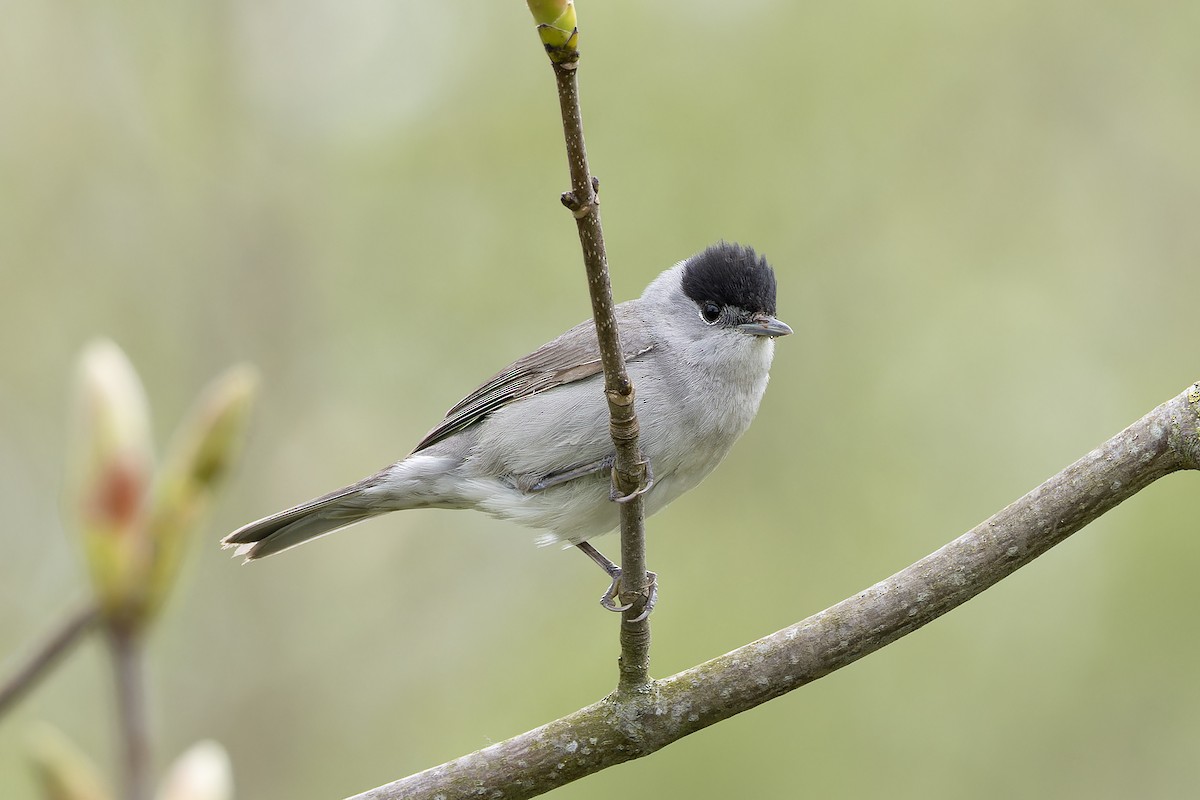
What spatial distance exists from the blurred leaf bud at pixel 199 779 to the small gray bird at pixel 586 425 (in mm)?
3327

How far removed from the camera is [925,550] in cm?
660

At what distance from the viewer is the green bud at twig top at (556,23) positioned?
113 cm

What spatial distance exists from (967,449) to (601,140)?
328 centimetres

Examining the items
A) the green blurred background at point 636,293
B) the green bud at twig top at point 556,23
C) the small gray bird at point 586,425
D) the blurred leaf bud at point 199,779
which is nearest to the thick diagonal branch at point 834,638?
the small gray bird at point 586,425

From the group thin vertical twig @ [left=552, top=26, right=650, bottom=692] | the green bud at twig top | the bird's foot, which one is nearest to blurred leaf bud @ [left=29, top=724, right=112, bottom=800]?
the green bud at twig top

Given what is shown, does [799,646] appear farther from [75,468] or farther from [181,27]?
[181,27]

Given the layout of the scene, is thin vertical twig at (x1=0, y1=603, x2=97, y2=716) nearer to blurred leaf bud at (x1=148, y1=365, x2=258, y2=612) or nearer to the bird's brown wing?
blurred leaf bud at (x1=148, y1=365, x2=258, y2=612)

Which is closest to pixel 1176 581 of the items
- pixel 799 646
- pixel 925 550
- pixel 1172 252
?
pixel 925 550

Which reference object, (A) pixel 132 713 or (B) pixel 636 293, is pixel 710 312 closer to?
(B) pixel 636 293

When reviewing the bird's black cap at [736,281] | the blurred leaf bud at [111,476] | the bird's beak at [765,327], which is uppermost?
the bird's black cap at [736,281]

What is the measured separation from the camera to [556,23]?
3.86 ft

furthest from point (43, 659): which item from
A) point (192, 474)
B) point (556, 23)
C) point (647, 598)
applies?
point (647, 598)

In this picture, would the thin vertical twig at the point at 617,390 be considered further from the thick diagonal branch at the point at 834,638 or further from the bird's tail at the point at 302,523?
the bird's tail at the point at 302,523

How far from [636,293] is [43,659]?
6.84m
